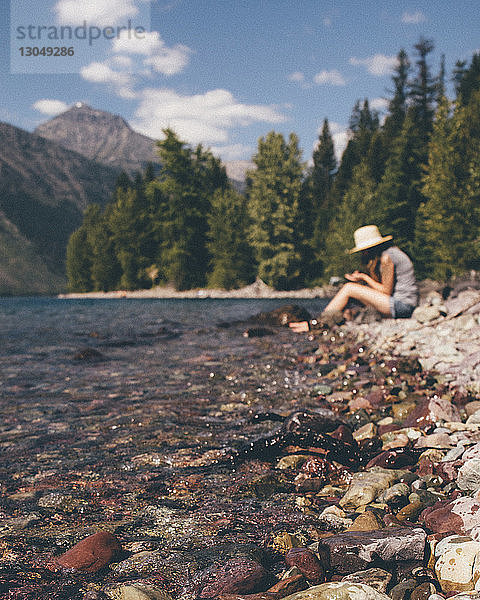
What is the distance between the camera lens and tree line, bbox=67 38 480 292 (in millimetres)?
33344

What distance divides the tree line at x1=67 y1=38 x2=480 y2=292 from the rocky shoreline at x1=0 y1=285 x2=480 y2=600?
30.0 metres

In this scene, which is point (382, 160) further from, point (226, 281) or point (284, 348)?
point (284, 348)

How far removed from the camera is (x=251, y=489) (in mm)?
3865

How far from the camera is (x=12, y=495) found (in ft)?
12.1

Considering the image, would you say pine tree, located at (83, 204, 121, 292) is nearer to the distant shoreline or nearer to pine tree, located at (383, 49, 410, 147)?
the distant shoreline

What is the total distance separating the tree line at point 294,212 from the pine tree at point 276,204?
Answer: 0.44 feet

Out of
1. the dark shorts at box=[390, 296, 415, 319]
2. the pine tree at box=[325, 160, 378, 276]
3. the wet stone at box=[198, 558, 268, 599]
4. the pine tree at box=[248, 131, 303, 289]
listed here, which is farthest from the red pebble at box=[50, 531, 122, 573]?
the pine tree at box=[248, 131, 303, 289]

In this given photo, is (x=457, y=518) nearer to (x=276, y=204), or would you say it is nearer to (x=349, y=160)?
(x=276, y=204)

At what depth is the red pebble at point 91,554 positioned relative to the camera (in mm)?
2748

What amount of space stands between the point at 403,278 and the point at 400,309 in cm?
80

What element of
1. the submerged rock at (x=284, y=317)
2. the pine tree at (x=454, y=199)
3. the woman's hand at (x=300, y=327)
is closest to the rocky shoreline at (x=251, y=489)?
the woman's hand at (x=300, y=327)

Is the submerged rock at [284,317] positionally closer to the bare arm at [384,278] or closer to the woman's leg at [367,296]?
the woman's leg at [367,296]

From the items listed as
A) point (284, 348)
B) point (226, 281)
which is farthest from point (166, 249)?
point (284, 348)

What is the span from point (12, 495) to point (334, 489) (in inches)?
106
